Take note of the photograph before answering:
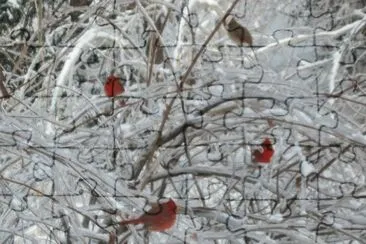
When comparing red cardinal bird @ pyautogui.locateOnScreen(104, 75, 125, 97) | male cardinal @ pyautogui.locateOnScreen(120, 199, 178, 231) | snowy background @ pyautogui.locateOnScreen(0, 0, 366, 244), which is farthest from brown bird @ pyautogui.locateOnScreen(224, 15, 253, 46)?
male cardinal @ pyautogui.locateOnScreen(120, 199, 178, 231)

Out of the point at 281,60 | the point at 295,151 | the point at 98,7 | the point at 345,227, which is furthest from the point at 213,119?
the point at 281,60

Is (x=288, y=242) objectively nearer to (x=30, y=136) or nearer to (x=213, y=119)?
(x=213, y=119)

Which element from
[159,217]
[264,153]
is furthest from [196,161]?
[159,217]

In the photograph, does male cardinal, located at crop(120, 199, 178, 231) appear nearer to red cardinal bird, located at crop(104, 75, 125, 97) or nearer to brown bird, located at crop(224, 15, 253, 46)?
red cardinal bird, located at crop(104, 75, 125, 97)

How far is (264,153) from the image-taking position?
Result: 48.1 inches

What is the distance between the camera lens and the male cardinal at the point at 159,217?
1077 millimetres

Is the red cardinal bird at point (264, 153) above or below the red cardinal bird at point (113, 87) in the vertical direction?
below

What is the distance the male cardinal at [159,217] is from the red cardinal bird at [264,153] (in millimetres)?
206

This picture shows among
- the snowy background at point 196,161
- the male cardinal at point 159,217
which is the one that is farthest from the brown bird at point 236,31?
the male cardinal at point 159,217

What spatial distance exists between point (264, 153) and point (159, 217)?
25 centimetres

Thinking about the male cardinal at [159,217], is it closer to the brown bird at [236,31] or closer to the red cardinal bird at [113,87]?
the red cardinal bird at [113,87]

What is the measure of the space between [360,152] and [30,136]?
612 millimetres

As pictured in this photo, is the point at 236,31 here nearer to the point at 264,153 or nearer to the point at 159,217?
the point at 264,153

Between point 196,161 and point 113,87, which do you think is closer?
point 113,87
